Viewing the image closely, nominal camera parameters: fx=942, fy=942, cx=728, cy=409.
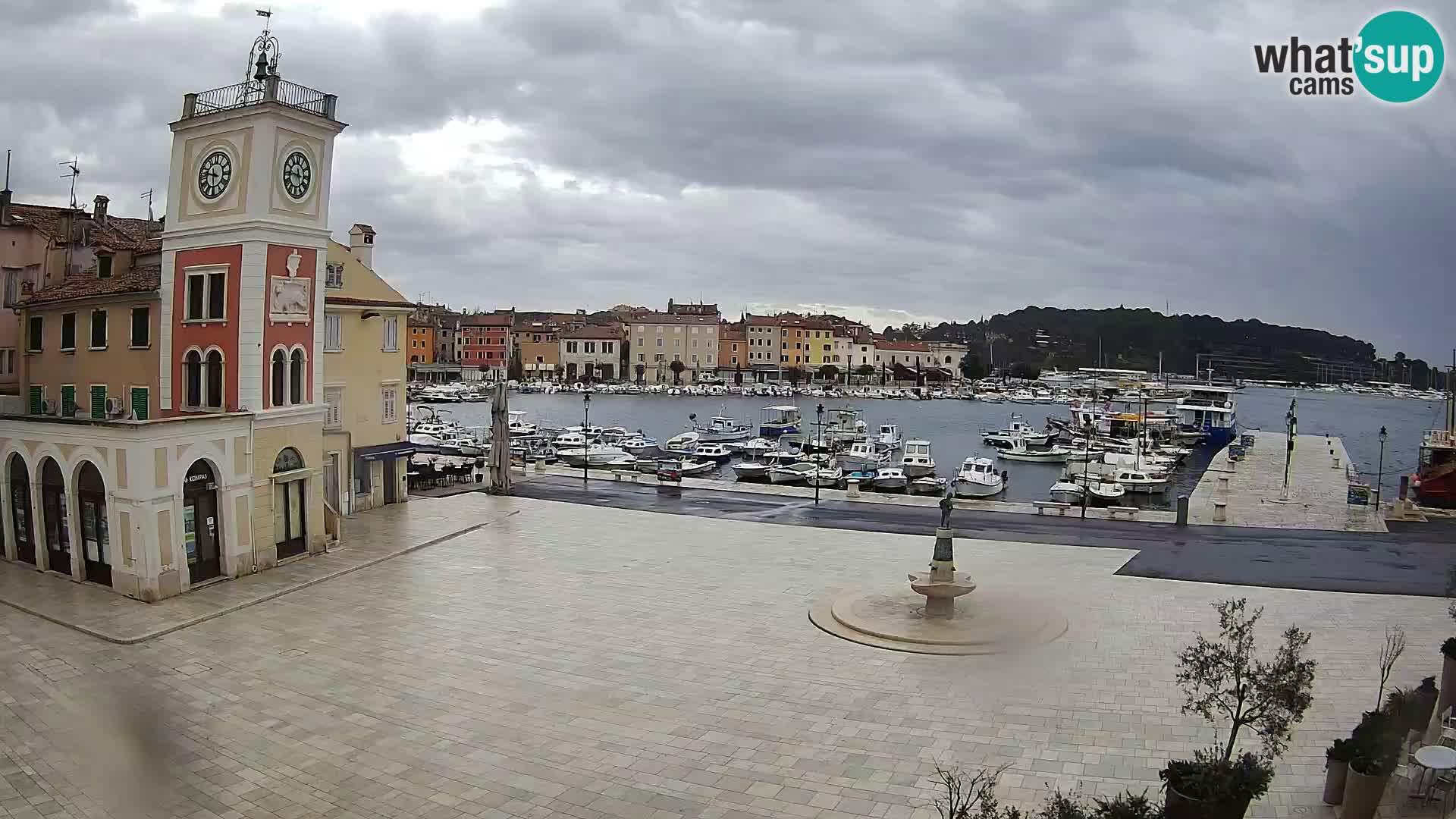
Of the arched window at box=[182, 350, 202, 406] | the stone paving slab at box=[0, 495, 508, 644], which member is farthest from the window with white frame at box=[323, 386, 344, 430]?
the arched window at box=[182, 350, 202, 406]

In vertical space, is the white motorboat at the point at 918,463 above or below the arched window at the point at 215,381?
below

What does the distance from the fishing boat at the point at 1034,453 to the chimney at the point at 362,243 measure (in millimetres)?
44179

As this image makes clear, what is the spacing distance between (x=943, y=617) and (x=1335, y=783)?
21.9 feet

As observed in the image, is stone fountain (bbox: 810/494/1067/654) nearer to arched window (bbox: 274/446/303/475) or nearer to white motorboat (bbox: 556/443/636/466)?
arched window (bbox: 274/446/303/475)

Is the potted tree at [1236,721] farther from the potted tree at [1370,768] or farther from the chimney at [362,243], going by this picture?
the chimney at [362,243]

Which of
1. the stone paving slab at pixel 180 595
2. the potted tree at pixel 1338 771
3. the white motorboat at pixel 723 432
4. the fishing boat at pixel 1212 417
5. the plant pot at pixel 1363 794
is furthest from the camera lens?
the fishing boat at pixel 1212 417

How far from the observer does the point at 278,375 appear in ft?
63.1

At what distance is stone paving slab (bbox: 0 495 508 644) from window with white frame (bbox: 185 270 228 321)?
17.5ft

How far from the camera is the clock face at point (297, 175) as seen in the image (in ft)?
63.0

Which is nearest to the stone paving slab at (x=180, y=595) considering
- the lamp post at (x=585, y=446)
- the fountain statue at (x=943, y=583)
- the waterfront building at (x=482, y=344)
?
the fountain statue at (x=943, y=583)

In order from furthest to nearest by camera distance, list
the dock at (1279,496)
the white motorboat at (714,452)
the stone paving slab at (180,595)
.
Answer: the white motorboat at (714,452) < the dock at (1279,496) < the stone paving slab at (180,595)

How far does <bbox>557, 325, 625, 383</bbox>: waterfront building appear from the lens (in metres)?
144

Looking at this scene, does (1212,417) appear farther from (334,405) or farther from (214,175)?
(214,175)

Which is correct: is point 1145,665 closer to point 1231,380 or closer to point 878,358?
point 878,358
